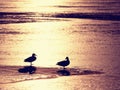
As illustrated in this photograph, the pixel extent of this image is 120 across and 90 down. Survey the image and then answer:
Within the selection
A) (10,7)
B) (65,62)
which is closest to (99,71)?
(65,62)

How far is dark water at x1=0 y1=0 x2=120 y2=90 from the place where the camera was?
2244 centimetres

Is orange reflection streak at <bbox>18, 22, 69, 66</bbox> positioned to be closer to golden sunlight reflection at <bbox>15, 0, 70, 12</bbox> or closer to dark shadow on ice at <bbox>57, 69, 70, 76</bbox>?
dark shadow on ice at <bbox>57, 69, 70, 76</bbox>

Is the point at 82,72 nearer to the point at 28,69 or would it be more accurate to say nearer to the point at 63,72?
the point at 63,72

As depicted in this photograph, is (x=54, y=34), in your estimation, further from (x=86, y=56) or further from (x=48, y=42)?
(x=86, y=56)

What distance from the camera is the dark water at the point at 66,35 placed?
22.4m

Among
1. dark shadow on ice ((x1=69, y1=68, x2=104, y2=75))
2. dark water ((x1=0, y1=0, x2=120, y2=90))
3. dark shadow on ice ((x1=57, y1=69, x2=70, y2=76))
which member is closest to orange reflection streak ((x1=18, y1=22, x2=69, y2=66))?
dark water ((x1=0, y1=0, x2=120, y2=90))

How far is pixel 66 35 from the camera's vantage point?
29188 mm

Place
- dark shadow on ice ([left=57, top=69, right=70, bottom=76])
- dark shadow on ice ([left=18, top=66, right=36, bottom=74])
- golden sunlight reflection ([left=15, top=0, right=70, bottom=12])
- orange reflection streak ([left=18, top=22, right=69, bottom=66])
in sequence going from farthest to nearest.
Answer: golden sunlight reflection ([left=15, top=0, right=70, bottom=12])
orange reflection streak ([left=18, top=22, right=69, bottom=66])
dark shadow on ice ([left=18, top=66, right=36, bottom=74])
dark shadow on ice ([left=57, top=69, right=70, bottom=76])

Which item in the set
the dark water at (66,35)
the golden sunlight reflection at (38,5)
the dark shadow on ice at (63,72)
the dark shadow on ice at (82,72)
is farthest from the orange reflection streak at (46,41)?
the golden sunlight reflection at (38,5)

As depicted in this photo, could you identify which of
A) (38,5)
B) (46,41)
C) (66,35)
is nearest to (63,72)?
(46,41)

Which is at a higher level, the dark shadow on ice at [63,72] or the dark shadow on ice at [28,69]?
the dark shadow on ice at [28,69]

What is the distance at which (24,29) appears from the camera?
31.2 metres

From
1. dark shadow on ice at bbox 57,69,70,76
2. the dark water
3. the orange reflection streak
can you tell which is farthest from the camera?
the orange reflection streak

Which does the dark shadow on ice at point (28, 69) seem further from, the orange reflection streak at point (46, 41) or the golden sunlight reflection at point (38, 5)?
the golden sunlight reflection at point (38, 5)
